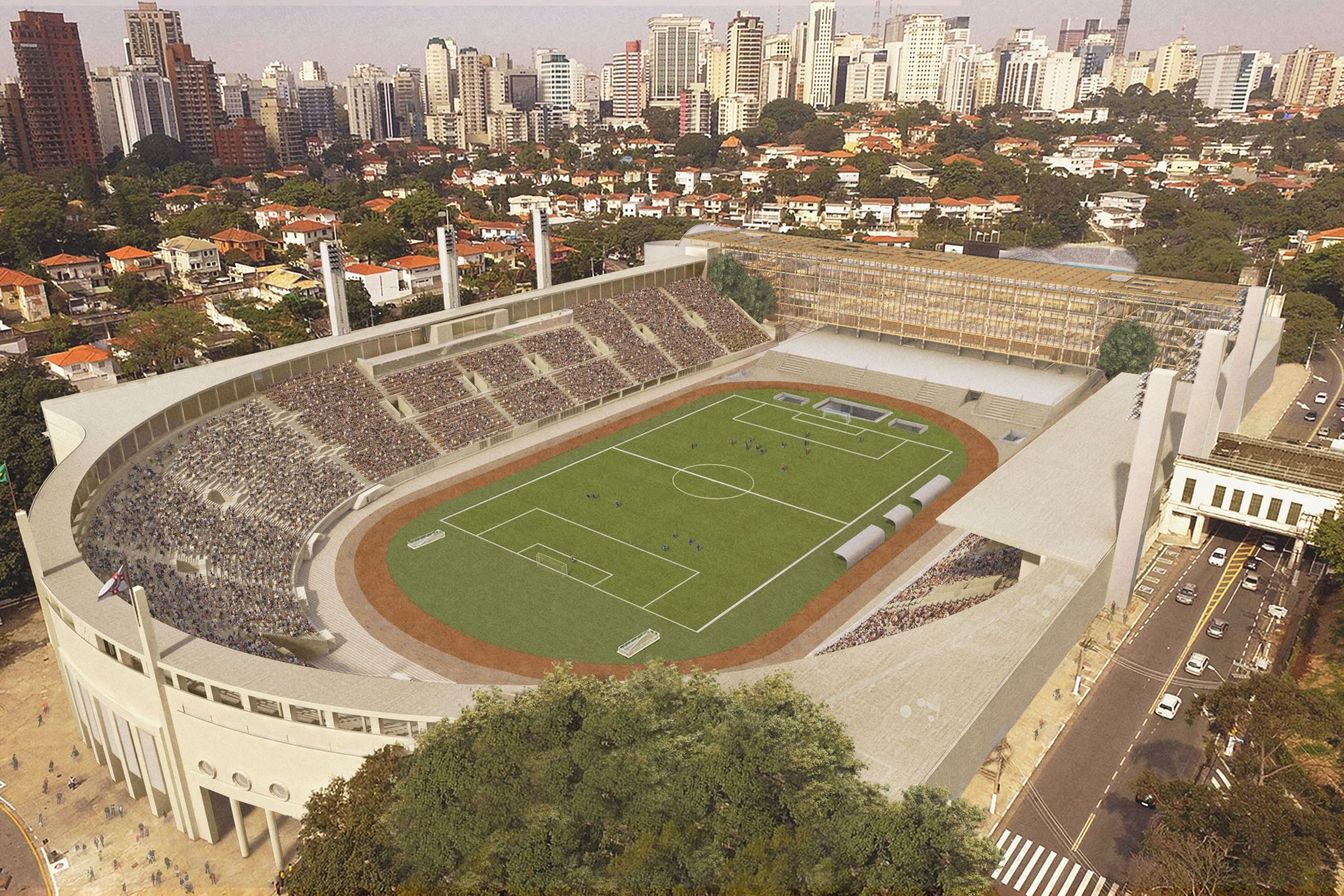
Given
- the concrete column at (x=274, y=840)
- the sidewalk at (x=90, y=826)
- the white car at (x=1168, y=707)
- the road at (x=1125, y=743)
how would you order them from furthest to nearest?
1. the white car at (x=1168, y=707)
2. the sidewalk at (x=90, y=826)
3. the concrete column at (x=274, y=840)
4. the road at (x=1125, y=743)

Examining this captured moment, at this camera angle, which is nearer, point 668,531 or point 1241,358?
point 668,531

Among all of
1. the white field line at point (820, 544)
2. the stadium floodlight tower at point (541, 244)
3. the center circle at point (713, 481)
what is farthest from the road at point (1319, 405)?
the stadium floodlight tower at point (541, 244)

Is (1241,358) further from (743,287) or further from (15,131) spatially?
(15,131)

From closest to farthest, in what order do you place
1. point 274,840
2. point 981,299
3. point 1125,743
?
point 274,840 < point 1125,743 < point 981,299

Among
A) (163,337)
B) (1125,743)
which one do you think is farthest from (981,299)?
(163,337)

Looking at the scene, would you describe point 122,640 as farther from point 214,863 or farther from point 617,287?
point 617,287

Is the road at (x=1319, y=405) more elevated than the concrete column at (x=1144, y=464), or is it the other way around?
the concrete column at (x=1144, y=464)

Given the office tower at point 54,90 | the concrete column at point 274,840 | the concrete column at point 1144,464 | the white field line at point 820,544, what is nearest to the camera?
the concrete column at point 274,840

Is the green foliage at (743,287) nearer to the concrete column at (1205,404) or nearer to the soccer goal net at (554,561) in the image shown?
the concrete column at (1205,404)
